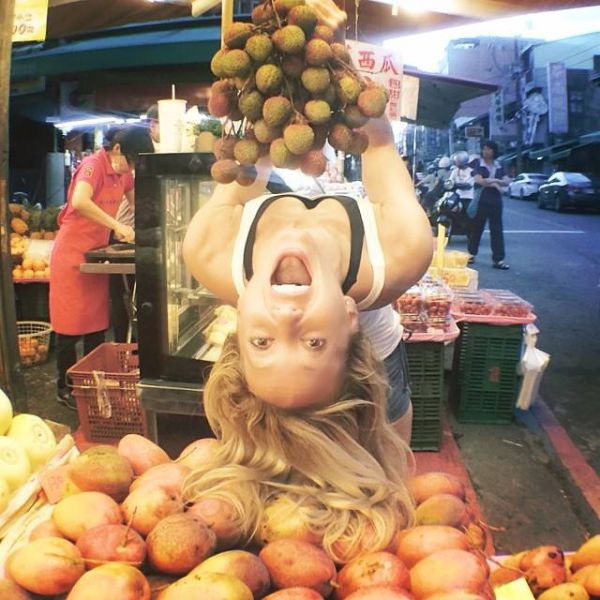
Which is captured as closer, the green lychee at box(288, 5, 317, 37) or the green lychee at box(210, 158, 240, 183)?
the green lychee at box(288, 5, 317, 37)

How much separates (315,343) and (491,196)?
9.79m

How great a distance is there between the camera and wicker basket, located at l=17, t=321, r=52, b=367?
5695 mm

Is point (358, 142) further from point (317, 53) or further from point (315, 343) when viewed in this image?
point (315, 343)

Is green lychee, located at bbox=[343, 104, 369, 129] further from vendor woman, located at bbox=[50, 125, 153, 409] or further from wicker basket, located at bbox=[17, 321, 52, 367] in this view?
wicker basket, located at bbox=[17, 321, 52, 367]

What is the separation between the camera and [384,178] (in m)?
1.64

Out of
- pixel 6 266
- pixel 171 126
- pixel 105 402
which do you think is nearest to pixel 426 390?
pixel 105 402

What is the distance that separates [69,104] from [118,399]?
27.8ft

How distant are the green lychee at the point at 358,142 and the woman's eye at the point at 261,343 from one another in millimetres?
524

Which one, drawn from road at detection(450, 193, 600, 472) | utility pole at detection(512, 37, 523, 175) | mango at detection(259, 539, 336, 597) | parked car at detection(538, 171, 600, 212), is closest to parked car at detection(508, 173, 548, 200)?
parked car at detection(538, 171, 600, 212)

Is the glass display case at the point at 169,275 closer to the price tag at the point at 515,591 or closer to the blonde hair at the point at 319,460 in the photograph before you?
the blonde hair at the point at 319,460

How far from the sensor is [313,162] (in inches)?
59.5

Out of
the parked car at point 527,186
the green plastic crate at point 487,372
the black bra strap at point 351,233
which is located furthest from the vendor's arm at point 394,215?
the parked car at point 527,186

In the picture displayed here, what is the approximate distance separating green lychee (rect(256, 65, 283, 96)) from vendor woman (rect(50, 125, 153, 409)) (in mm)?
3260

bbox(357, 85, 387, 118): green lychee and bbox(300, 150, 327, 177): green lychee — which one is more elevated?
bbox(357, 85, 387, 118): green lychee
